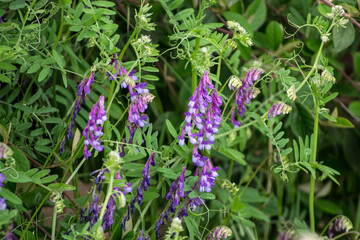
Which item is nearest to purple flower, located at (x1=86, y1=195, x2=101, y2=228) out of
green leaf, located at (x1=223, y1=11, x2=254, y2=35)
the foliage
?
the foliage

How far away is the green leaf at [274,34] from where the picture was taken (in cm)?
139

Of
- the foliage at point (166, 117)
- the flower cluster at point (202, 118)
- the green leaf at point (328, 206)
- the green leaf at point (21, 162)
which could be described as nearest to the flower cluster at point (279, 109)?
the foliage at point (166, 117)

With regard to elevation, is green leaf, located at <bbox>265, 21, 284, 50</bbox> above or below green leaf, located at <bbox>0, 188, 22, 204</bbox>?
above

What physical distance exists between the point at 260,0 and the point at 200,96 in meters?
0.66

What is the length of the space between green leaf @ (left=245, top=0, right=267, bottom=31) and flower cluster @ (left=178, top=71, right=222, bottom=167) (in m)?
0.61

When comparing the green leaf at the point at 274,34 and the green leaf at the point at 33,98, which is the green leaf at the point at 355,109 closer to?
the green leaf at the point at 274,34

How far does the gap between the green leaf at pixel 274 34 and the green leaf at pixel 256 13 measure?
49mm

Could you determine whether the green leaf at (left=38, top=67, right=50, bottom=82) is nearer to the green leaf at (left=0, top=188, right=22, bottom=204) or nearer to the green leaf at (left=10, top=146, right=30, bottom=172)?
the green leaf at (left=10, top=146, right=30, bottom=172)

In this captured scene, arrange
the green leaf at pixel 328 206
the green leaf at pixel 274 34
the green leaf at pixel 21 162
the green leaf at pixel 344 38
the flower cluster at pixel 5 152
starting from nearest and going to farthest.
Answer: the flower cluster at pixel 5 152 < the green leaf at pixel 21 162 < the green leaf at pixel 344 38 < the green leaf at pixel 274 34 < the green leaf at pixel 328 206

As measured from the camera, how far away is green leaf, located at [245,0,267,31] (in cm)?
144

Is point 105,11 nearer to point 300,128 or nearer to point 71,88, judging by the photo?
point 71,88

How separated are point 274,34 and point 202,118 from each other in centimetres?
60

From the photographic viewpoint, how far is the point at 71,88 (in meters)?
1.33

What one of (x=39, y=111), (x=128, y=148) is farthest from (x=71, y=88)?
(x=128, y=148)
